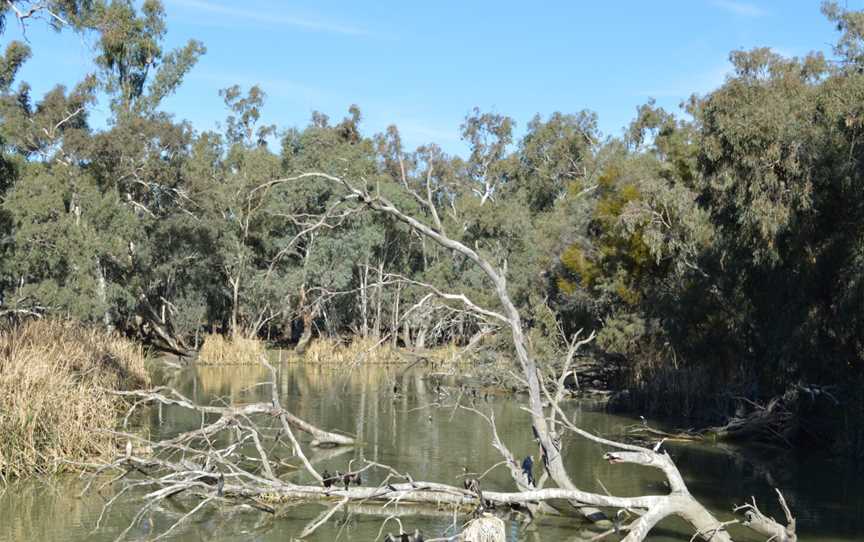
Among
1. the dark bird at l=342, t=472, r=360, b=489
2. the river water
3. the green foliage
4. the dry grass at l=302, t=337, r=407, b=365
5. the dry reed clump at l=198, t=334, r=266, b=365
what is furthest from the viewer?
the dry grass at l=302, t=337, r=407, b=365

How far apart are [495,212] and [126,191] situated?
15.0 m

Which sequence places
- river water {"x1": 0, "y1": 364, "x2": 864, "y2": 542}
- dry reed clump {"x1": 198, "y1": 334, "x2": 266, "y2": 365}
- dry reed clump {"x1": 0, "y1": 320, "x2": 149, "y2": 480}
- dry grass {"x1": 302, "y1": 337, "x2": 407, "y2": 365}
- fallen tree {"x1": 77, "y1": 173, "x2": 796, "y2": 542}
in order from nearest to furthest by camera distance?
fallen tree {"x1": 77, "y1": 173, "x2": 796, "y2": 542}, river water {"x1": 0, "y1": 364, "x2": 864, "y2": 542}, dry reed clump {"x1": 0, "y1": 320, "x2": 149, "y2": 480}, dry reed clump {"x1": 198, "y1": 334, "x2": 266, "y2": 365}, dry grass {"x1": 302, "y1": 337, "x2": 407, "y2": 365}

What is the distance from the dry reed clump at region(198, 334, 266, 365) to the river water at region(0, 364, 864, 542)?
31.5 ft

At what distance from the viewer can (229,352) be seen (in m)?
34.8

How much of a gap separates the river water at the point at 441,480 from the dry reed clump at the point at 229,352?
960 centimetres

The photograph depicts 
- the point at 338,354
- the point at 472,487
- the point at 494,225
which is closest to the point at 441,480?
the point at 472,487

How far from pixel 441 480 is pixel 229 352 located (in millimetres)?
22476

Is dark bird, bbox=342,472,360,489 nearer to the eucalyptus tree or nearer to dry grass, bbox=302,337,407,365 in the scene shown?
the eucalyptus tree

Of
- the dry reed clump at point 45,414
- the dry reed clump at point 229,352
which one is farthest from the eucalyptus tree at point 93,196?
the dry reed clump at point 45,414

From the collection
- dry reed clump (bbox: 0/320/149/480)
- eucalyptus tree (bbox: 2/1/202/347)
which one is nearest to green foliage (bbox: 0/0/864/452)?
eucalyptus tree (bbox: 2/1/202/347)

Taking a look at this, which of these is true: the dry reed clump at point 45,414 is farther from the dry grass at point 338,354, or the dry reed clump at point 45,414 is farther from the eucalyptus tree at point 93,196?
the dry grass at point 338,354

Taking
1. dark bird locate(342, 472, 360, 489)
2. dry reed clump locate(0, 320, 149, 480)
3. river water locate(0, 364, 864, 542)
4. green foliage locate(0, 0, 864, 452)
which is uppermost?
green foliage locate(0, 0, 864, 452)

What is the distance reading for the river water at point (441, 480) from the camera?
1088 centimetres

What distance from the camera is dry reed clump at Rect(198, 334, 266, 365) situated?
34656mm
